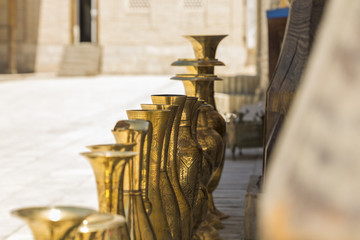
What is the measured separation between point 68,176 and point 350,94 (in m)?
5.15

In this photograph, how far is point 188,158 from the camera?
2301mm

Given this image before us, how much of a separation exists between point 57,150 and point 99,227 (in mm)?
6102

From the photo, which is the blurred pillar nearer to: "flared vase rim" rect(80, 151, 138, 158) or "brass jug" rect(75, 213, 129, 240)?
"flared vase rim" rect(80, 151, 138, 158)

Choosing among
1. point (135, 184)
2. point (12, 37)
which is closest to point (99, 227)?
point (135, 184)

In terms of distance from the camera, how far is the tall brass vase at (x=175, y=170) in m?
2.02

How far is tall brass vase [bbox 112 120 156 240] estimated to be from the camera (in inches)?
53.6

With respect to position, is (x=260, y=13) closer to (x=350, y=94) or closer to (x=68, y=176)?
(x=68, y=176)

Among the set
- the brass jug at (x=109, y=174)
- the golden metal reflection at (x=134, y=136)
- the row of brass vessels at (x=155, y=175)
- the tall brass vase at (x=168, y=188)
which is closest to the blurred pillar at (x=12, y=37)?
the row of brass vessels at (x=155, y=175)

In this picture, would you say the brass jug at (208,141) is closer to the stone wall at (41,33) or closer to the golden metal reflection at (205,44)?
the golden metal reflection at (205,44)

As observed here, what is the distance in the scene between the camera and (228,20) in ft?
79.8

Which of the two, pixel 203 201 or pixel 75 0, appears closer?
pixel 203 201

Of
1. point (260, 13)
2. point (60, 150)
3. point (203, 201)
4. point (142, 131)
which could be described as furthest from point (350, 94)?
point (260, 13)

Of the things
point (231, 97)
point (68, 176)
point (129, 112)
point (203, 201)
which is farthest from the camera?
point (231, 97)

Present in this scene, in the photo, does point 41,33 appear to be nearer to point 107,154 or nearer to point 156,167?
point 156,167
